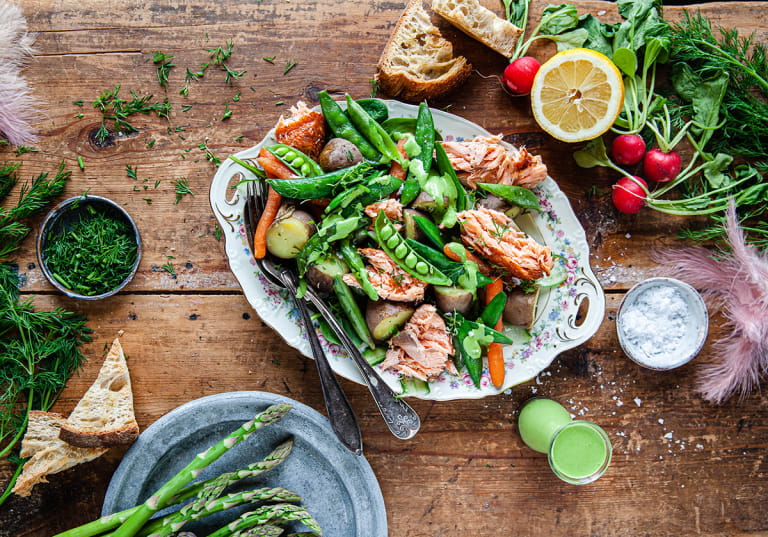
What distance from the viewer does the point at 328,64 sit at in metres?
2.50

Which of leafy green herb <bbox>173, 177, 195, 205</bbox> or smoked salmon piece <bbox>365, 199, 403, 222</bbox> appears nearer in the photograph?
smoked salmon piece <bbox>365, 199, 403, 222</bbox>

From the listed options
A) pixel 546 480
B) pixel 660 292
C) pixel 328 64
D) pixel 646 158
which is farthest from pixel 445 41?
pixel 546 480

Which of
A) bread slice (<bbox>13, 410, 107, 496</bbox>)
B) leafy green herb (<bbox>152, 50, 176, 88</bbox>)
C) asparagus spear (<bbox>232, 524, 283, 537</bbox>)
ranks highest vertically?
leafy green herb (<bbox>152, 50, 176, 88</bbox>)

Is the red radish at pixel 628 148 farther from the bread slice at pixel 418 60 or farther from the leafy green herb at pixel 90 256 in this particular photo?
the leafy green herb at pixel 90 256

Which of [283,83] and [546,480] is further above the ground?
[283,83]

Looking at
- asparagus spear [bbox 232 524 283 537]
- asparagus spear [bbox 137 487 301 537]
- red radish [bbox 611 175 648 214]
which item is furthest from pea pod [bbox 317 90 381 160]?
asparagus spear [bbox 232 524 283 537]

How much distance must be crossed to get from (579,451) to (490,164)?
1.36 metres

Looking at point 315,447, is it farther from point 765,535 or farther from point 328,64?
point 765,535

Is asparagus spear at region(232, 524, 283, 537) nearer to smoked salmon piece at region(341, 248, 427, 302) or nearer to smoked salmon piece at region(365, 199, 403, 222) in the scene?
smoked salmon piece at region(341, 248, 427, 302)

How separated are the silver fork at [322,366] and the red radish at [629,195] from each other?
1646mm

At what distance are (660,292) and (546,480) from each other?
114 cm

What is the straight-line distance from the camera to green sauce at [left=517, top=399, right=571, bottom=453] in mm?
2293

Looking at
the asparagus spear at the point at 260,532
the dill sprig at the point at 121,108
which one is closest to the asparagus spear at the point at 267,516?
the asparagus spear at the point at 260,532

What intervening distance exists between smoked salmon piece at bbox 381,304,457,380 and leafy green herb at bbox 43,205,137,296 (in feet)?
4.70
